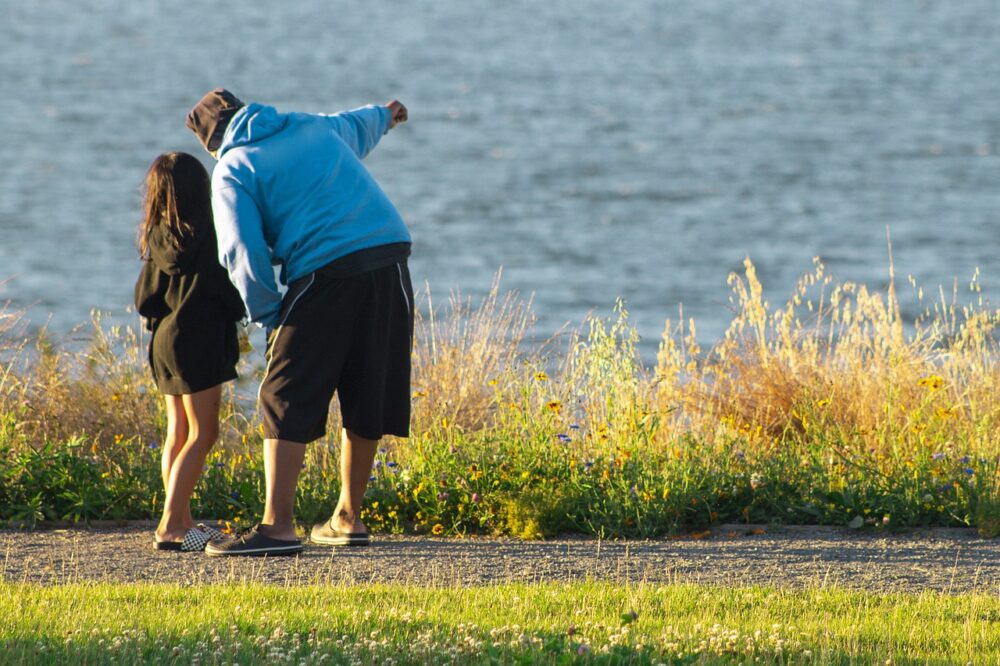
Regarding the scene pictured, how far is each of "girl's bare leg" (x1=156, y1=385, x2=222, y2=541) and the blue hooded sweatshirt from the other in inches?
20.0

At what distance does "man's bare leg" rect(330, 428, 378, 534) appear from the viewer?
22.7 feet

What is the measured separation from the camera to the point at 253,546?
6754 mm

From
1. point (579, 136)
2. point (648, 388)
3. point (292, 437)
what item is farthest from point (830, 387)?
point (579, 136)

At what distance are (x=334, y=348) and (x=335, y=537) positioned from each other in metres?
0.94

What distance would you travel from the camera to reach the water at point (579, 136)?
23.4 metres

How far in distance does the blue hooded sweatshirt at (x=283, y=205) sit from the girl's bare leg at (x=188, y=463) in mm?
508

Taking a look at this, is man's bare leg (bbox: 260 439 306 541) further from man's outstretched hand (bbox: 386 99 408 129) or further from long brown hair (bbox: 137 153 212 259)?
man's outstretched hand (bbox: 386 99 408 129)

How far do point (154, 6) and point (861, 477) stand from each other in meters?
66.7

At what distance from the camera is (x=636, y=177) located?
31.8 m

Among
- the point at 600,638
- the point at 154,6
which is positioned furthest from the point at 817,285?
the point at 154,6

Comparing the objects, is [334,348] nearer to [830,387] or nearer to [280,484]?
[280,484]

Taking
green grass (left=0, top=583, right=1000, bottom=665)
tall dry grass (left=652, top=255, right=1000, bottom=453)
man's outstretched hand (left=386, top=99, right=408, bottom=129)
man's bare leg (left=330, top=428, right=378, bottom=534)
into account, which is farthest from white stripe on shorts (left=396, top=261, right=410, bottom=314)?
tall dry grass (left=652, top=255, right=1000, bottom=453)

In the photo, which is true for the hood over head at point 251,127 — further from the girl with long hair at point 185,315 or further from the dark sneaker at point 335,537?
the dark sneaker at point 335,537

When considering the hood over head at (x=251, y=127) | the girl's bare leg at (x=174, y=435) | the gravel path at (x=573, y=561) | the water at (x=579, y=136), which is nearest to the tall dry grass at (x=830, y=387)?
the gravel path at (x=573, y=561)
